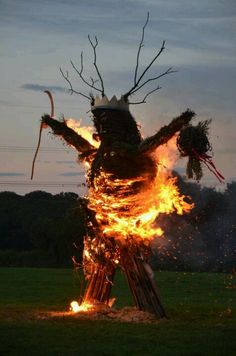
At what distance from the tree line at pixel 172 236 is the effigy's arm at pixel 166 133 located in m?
24.6

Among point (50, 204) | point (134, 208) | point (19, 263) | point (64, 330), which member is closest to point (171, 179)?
point (134, 208)

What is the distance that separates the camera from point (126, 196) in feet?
54.2

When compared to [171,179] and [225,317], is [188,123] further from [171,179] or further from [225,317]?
[225,317]

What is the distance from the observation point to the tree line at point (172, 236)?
45094mm

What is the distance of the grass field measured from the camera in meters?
12.5

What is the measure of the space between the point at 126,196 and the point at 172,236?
26.2 m

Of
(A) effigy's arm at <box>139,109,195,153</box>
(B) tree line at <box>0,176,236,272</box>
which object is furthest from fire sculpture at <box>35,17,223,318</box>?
(B) tree line at <box>0,176,236,272</box>

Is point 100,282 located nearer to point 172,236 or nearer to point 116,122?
point 116,122

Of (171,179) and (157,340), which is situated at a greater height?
(171,179)

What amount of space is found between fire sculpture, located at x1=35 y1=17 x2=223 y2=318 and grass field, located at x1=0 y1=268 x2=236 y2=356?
4.26 ft

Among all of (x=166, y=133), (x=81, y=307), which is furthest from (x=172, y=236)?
(x=166, y=133)

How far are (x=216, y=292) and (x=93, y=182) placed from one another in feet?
32.3

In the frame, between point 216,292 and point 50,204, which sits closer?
point 216,292

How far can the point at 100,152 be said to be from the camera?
16.8 meters
